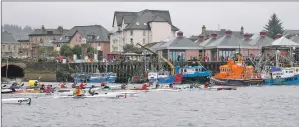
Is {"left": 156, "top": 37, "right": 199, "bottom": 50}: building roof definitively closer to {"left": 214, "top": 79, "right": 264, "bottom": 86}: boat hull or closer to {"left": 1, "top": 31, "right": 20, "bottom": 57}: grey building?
{"left": 214, "top": 79, "right": 264, "bottom": 86}: boat hull

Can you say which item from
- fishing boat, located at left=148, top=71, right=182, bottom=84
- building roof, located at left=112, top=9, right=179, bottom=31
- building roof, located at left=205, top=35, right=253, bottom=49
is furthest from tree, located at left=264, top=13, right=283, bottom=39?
fishing boat, located at left=148, top=71, right=182, bottom=84

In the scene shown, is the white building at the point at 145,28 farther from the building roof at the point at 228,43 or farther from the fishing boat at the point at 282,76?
the fishing boat at the point at 282,76

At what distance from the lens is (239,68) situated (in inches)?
3728

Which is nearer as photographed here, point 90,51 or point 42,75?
point 42,75

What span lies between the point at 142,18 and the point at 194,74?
4652cm

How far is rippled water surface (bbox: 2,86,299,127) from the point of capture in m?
48.5

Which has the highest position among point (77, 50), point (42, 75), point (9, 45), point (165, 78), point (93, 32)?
point (93, 32)

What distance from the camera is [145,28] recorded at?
149750 millimetres

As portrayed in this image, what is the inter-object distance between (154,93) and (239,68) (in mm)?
20421

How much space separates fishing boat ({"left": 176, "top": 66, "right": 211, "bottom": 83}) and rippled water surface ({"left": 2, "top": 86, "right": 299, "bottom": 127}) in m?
31.1

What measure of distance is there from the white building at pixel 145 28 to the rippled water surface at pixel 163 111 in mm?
74885

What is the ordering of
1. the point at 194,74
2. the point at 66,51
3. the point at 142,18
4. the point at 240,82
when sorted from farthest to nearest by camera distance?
the point at 142,18
the point at 66,51
the point at 194,74
the point at 240,82

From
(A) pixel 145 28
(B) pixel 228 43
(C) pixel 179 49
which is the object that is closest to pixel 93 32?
(A) pixel 145 28

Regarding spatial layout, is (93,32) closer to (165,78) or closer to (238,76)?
(165,78)
